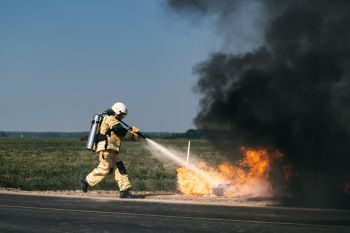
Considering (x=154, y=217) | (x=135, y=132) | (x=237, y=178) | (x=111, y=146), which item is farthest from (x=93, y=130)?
(x=154, y=217)

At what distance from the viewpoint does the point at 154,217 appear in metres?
9.91

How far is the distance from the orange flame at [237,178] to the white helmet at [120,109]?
2259mm

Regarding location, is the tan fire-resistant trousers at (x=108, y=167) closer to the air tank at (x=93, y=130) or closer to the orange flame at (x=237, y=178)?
the air tank at (x=93, y=130)

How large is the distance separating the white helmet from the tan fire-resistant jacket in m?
0.16

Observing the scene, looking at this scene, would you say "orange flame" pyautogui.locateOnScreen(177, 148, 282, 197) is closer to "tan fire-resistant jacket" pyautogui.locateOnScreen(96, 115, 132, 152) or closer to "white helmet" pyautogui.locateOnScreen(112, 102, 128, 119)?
"tan fire-resistant jacket" pyautogui.locateOnScreen(96, 115, 132, 152)

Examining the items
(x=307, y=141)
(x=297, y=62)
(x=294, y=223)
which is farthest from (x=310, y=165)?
(x=294, y=223)

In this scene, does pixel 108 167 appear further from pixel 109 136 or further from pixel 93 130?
pixel 93 130

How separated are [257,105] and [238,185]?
199cm

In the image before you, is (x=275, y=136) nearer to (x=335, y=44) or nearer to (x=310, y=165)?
(x=310, y=165)

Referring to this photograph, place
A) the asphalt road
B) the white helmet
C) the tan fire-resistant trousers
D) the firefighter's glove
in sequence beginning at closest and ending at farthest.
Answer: the asphalt road < the tan fire-resistant trousers < the white helmet < the firefighter's glove

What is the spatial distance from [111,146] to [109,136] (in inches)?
11.0

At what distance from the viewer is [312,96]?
13.7 metres

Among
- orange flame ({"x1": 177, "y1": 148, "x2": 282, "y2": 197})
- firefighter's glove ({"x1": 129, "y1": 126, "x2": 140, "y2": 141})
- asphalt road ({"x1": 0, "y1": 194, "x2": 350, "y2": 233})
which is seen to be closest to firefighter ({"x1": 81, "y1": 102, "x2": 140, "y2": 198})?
firefighter's glove ({"x1": 129, "y1": 126, "x2": 140, "y2": 141})

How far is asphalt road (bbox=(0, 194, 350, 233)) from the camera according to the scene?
8.73 meters
